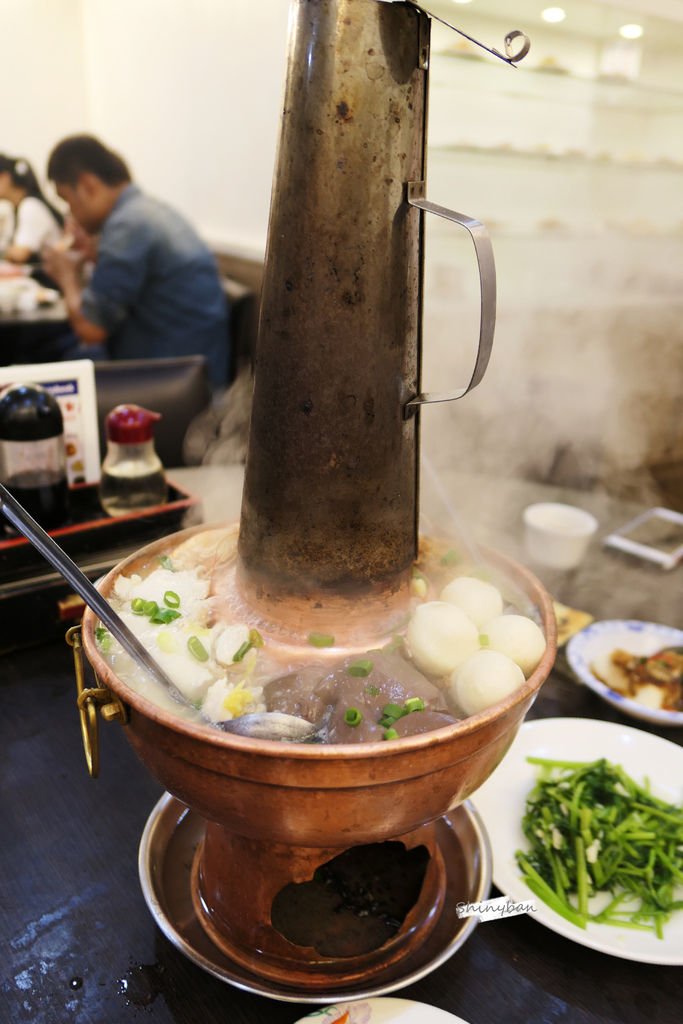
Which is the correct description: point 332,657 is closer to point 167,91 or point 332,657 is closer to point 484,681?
point 484,681

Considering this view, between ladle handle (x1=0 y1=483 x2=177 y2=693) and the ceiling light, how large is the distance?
621cm

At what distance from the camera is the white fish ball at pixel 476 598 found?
126cm

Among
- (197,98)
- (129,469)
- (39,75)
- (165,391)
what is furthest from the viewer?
(39,75)

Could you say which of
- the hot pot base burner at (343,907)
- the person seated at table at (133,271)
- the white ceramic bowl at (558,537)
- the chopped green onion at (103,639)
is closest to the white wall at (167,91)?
the person seated at table at (133,271)

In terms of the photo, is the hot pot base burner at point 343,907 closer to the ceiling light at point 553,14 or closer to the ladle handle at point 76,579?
the ladle handle at point 76,579

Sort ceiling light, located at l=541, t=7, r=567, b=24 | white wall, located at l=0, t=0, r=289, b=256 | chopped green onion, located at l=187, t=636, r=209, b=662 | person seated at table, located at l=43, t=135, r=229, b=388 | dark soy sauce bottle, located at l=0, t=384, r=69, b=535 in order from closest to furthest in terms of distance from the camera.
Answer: chopped green onion, located at l=187, t=636, r=209, b=662
dark soy sauce bottle, located at l=0, t=384, r=69, b=535
person seated at table, located at l=43, t=135, r=229, b=388
ceiling light, located at l=541, t=7, r=567, b=24
white wall, located at l=0, t=0, r=289, b=256

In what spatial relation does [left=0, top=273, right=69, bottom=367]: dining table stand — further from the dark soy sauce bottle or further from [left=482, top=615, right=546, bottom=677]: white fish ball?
[left=482, top=615, right=546, bottom=677]: white fish ball

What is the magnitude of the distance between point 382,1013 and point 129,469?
161 centimetres

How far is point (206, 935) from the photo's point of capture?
3.97 ft

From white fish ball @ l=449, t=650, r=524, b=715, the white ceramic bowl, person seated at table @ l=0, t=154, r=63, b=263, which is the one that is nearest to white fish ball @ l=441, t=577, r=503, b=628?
white fish ball @ l=449, t=650, r=524, b=715

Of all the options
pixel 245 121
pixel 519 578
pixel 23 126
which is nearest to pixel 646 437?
pixel 245 121

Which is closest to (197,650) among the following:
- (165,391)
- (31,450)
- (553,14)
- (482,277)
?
(482,277)

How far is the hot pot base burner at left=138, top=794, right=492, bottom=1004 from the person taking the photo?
3.69ft

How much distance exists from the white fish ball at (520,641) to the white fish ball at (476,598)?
63mm
